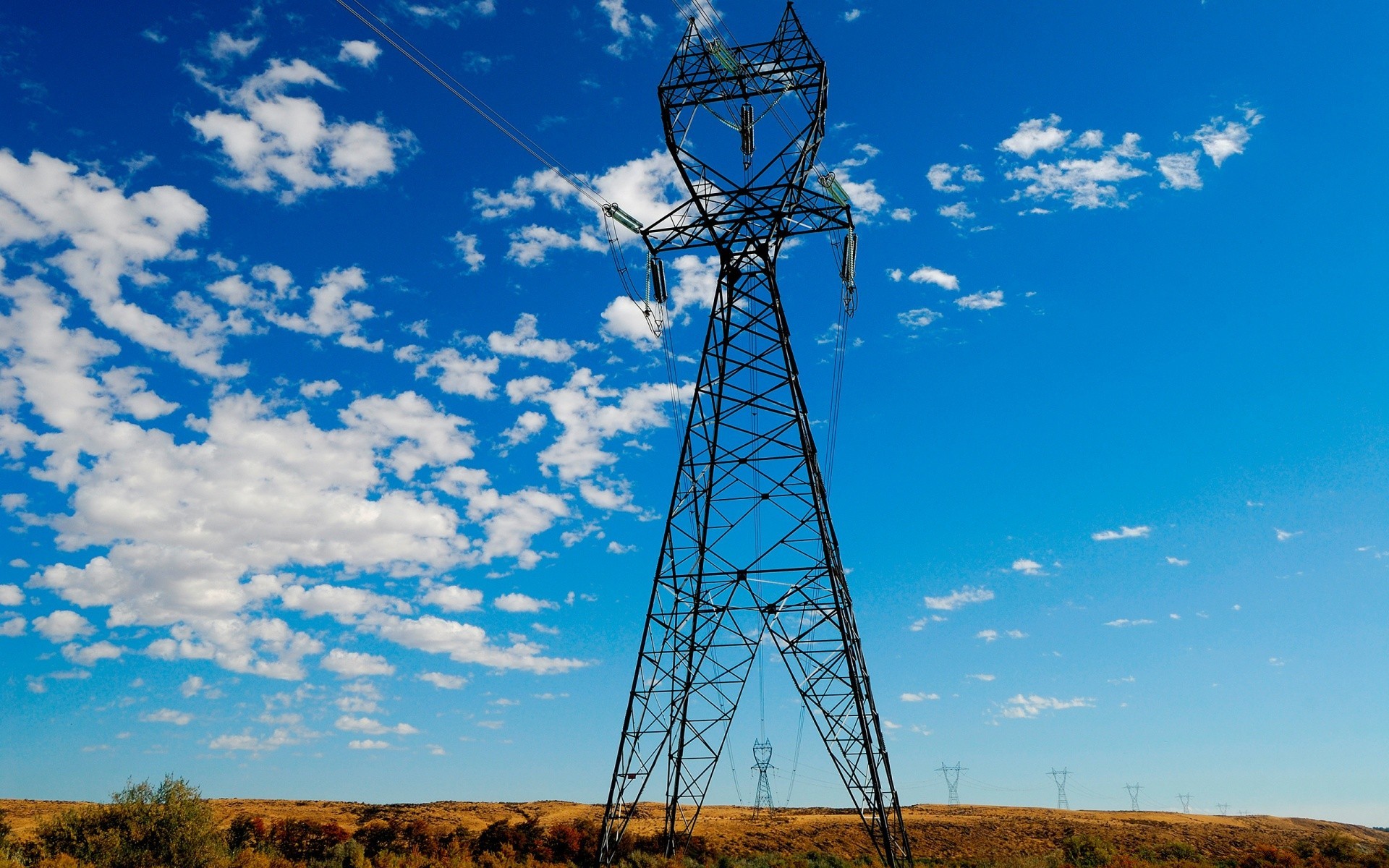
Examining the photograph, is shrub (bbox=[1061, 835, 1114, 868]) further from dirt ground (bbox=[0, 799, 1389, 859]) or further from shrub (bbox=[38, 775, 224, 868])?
shrub (bbox=[38, 775, 224, 868])

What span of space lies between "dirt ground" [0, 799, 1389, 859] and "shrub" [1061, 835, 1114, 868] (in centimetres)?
133

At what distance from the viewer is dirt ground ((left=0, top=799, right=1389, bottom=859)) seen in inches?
1891

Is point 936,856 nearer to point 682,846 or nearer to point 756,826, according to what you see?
point 756,826

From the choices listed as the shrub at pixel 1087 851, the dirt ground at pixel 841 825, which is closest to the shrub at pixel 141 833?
the dirt ground at pixel 841 825

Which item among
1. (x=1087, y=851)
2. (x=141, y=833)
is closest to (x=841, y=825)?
(x=1087, y=851)

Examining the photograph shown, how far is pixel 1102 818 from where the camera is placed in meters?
72.6

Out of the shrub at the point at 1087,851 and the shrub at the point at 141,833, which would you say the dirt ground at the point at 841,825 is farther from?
the shrub at the point at 141,833

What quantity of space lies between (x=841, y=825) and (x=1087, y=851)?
589 inches

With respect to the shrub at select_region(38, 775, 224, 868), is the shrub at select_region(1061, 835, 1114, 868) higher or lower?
lower

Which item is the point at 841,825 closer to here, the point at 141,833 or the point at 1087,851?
the point at 1087,851

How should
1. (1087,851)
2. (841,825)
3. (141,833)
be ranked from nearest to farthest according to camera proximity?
1. (141,833)
2. (1087,851)
3. (841,825)

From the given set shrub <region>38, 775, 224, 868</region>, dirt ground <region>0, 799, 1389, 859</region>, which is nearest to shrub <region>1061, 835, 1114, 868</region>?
dirt ground <region>0, 799, 1389, 859</region>

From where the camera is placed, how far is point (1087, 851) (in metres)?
48.7

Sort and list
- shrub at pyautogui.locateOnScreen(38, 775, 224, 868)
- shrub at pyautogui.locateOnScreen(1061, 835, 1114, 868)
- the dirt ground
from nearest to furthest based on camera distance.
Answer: shrub at pyautogui.locateOnScreen(38, 775, 224, 868)
shrub at pyautogui.locateOnScreen(1061, 835, 1114, 868)
the dirt ground
